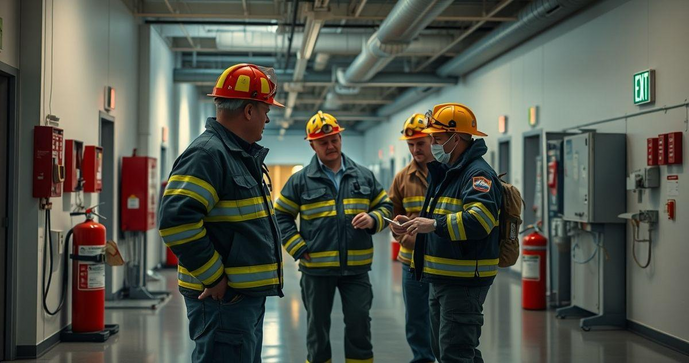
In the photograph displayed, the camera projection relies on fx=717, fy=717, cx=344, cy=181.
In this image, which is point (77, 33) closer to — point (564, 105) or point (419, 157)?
point (419, 157)

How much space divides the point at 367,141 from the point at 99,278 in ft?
74.8

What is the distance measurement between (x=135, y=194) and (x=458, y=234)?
605cm

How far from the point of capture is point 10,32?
5406mm

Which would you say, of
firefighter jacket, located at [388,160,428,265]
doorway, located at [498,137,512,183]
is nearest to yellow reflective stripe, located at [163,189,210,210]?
firefighter jacket, located at [388,160,428,265]

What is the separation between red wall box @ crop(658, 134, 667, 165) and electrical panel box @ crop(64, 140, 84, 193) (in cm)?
513

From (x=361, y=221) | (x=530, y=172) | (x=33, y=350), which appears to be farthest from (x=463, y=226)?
(x=530, y=172)

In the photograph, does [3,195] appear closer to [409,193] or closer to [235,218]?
[409,193]

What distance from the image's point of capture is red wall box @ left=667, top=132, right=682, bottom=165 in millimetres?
6117

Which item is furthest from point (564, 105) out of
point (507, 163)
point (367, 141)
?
point (367, 141)

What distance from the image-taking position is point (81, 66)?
22.4ft

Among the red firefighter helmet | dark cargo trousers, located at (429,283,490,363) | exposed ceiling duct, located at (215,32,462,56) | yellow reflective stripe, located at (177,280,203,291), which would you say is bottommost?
dark cargo trousers, located at (429,283,490,363)

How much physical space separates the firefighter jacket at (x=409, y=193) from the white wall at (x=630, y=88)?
255 cm

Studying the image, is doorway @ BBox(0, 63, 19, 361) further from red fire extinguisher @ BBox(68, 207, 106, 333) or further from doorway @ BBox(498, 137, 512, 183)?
doorway @ BBox(498, 137, 512, 183)

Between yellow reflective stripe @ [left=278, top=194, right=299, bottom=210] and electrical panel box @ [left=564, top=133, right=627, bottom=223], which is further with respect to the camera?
electrical panel box @ [left=564, top=133, right=627, bottom=223]
